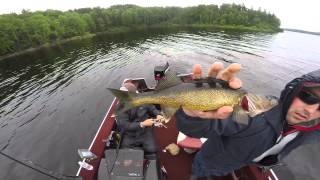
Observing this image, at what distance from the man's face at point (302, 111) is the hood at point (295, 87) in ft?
0.13

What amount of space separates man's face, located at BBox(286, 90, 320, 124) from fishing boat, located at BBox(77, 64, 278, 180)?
A: 1.60 m

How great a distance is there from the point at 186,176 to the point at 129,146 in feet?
5.78

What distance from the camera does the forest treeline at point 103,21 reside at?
41.7 meters

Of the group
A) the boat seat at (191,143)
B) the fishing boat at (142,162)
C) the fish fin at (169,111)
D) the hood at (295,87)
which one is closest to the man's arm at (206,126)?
the fish fin at (169,111)

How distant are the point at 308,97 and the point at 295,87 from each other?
140mm

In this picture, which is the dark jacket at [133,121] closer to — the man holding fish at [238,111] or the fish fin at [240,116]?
the man holding fish at [238,111]

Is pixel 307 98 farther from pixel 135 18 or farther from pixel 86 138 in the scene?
pixel 135 18

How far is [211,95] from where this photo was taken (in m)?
2.49

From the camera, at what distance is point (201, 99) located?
248 centimetres

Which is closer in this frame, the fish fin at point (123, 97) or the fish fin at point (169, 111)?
the fish fin at point (169, 111)

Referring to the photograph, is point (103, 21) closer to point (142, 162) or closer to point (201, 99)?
point (142, 162)

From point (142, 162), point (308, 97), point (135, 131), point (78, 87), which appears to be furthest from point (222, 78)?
point (78, 87)

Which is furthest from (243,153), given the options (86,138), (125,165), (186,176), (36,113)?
(36,113)

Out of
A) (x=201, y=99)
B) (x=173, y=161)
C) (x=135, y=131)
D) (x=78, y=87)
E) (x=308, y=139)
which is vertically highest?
(x=201, y=99)
